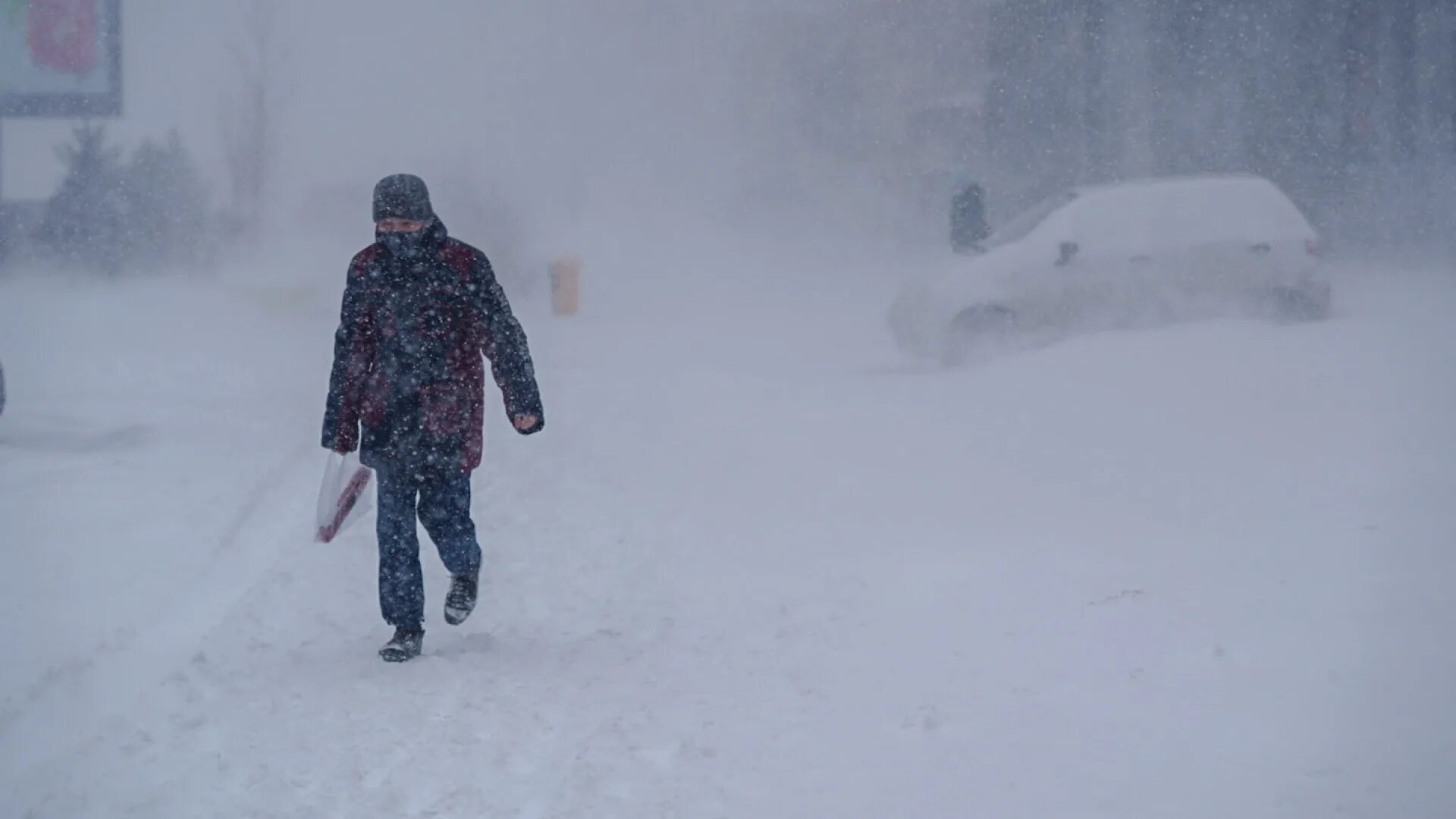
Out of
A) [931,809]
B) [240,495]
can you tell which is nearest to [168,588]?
[240,495]

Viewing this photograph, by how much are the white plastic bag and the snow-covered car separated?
7726mm

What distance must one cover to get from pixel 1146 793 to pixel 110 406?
982cm

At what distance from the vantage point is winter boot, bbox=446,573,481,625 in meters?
4.93

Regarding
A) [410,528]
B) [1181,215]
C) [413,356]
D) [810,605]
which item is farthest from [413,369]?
[1181,215]

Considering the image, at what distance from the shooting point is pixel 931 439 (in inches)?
359

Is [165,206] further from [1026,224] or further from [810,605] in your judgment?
[810,605]

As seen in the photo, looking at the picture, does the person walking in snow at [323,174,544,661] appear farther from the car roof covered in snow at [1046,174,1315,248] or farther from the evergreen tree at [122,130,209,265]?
the evergreen tree at [122,130,209,265]

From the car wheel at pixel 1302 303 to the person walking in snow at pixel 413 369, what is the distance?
374 inches

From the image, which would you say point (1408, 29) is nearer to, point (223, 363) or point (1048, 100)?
point (1048, 100)

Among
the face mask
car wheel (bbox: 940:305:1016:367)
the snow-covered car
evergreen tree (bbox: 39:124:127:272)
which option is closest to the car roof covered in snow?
the snow-covered car

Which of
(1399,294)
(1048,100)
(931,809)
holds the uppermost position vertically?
(1048,100)

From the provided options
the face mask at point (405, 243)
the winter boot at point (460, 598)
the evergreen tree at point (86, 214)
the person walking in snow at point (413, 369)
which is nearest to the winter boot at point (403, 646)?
the person walking in snow at point (413, 369)

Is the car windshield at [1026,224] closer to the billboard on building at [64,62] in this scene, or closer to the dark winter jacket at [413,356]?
the dark winter jacket at [413,356]

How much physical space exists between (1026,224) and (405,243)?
930cm
